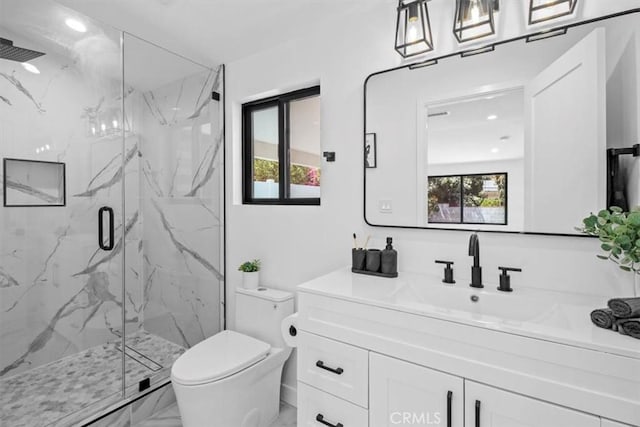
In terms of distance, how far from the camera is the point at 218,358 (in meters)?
1.65

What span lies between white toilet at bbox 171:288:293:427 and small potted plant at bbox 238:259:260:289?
39 millimetres

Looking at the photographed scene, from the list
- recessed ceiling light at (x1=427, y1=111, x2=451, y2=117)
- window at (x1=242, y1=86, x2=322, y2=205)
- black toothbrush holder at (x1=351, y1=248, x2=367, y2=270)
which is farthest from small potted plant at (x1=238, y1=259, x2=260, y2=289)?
recessed ceiling light at (x1=427, y1=111, x2=451, y2=117)

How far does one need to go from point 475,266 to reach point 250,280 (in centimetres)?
136

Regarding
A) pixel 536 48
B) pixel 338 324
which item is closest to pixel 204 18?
pixel 536 48

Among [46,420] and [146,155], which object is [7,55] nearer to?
[146,155]

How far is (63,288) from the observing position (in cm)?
180

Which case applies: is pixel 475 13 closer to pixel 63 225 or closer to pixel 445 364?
pixel 445 364

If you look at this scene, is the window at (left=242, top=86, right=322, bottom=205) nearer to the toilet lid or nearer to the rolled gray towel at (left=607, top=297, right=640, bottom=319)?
the toilet lid

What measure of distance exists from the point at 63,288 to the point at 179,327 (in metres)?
0.77

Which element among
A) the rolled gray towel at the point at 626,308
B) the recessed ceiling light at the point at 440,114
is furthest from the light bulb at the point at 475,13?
the rolled gray towel at the point at 626,308

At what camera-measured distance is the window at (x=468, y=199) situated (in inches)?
53.4

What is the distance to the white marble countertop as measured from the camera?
85 cm

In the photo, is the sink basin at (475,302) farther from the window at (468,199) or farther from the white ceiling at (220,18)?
Result: the white ceiling at (220,18)

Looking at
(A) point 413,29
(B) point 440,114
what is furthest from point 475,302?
(A) point 413,29
